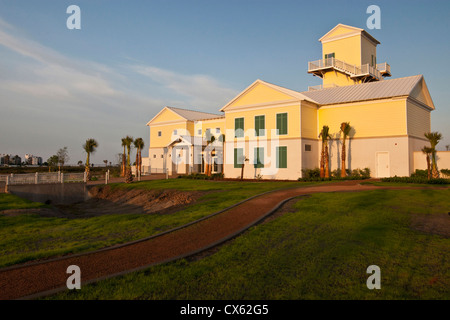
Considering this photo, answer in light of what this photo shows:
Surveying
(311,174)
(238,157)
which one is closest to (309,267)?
(311,174)

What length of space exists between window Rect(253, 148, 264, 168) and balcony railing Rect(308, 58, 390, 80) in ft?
52.3

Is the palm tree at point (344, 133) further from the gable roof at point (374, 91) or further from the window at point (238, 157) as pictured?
the window at point (238, 157)

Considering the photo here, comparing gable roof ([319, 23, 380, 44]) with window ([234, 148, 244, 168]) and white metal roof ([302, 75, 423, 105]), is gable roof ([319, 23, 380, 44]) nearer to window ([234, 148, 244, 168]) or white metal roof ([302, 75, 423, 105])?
white metal roof ([302, 75, 423, 105])

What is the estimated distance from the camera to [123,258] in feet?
24.2

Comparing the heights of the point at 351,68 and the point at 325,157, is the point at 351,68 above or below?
above

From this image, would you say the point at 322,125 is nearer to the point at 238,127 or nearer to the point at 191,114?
the point at 238,127

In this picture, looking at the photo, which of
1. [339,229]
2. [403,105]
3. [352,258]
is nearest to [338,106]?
[403,105]

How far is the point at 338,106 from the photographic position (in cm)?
2781

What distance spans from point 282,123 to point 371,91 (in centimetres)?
867

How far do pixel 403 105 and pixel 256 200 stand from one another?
18.1m

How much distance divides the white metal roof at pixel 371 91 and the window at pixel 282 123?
416cm

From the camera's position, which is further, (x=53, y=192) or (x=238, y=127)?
(x=238, y=127)

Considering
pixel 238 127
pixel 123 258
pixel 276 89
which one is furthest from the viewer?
pixel 238 127

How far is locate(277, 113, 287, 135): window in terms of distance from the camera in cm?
2744
